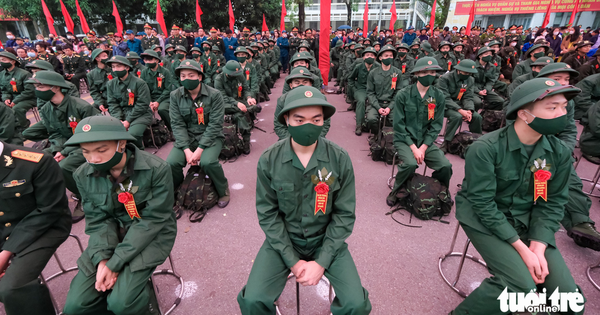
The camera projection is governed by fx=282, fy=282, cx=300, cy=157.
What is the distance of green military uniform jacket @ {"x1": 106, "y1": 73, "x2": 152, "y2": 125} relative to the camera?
5516 mm

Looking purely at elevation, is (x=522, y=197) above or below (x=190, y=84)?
below

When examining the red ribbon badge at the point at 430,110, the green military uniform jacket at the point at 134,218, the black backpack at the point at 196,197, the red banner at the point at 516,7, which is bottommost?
the black backpack at the point at 196,197

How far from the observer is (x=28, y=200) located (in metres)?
2.40

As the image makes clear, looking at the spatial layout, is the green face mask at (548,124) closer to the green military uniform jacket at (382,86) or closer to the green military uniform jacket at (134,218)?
the green military uniform jacket at (134,218)

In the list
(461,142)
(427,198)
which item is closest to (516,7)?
(461,142)

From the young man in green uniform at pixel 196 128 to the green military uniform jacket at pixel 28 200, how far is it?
1.64 metres

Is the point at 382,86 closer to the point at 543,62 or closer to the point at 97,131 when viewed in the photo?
the point at 543,62

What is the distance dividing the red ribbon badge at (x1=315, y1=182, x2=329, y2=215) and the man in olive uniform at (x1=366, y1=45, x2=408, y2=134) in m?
Answer: 4.23

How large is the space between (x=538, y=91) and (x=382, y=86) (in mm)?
4241

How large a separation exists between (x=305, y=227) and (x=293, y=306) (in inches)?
35.6

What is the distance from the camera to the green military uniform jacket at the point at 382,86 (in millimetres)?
6090

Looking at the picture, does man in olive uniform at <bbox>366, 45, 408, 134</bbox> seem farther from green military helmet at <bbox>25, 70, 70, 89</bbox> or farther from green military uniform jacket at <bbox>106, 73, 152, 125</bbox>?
green military helmet at <bbox>25, 70, 70, 89</bbox>

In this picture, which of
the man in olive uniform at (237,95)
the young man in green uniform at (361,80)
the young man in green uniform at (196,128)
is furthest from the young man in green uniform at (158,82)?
the young man in green uniform at (361,80)

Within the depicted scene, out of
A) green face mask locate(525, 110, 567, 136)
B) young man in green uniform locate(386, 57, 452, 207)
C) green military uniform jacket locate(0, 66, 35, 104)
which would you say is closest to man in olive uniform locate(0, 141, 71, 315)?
young man in green uniform locate(386, 57, 452, 207)
